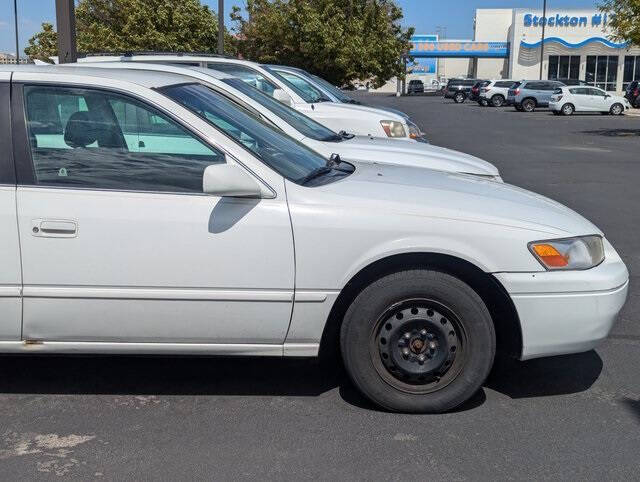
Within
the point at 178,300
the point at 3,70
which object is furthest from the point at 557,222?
the point at 3,70

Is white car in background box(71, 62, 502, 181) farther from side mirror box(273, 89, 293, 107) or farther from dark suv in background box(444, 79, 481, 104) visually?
dark suv in background box(444, 79, 481, 104)

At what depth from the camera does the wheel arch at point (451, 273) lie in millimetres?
4254

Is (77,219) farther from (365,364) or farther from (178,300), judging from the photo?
(365,364)

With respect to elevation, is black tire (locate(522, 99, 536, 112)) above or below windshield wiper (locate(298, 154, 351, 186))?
below

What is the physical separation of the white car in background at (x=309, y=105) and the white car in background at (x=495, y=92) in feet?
137

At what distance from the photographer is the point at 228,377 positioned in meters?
4.99

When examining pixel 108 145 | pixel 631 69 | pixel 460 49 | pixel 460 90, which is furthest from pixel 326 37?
pixel 460 49

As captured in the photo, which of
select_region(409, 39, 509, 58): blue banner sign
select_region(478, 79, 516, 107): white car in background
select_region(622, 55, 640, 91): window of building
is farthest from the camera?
select_region(409, 39, 509, 58): blue banner sign

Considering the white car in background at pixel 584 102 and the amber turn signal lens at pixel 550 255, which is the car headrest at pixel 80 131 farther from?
the white car in background at pixel 584 102

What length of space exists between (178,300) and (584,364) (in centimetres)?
261

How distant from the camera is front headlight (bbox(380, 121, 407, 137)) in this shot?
11.0m

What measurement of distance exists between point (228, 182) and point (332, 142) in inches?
156

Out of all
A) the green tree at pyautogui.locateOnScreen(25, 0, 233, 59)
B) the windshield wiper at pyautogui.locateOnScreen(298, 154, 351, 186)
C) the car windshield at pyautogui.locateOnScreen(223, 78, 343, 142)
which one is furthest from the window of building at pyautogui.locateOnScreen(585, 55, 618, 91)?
the windshield wiper at pyautogui.locateOnScreen(298, 154, 351, 186)

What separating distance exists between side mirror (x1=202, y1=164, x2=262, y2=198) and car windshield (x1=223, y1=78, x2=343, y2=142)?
3.17m
